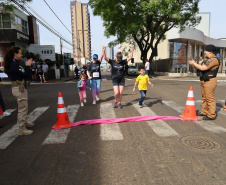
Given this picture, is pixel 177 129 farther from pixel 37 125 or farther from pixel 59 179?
pixel 37 125

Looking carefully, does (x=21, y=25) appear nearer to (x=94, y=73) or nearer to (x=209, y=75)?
(x=94, y=73)

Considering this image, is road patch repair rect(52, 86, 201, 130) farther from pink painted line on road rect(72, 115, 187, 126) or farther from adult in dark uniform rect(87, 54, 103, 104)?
adult in dark uniform rect(87, 54, 103, 104)

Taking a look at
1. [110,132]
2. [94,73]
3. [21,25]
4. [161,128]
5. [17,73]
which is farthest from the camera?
[21,25]

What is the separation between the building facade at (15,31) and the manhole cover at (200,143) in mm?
21984

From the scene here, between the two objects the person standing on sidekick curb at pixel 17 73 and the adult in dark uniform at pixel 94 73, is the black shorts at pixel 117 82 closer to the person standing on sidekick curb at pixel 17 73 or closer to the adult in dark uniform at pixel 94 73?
the adult in dark uniform at pixel 94 73

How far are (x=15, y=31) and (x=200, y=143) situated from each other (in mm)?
25073

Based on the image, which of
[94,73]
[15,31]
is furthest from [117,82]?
[15,31]

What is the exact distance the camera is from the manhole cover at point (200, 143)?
337 centimetres

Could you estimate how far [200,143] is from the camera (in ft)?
11.8

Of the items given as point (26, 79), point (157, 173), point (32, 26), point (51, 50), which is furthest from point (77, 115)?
point (32, 26)

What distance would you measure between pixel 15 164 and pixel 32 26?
3003 centimetres

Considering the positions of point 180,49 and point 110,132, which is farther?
point 180,49

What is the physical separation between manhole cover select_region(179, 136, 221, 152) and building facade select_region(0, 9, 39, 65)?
21984 millimetres

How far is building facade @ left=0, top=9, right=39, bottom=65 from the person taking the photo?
22609 millimetres
